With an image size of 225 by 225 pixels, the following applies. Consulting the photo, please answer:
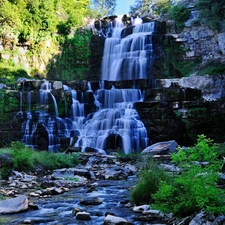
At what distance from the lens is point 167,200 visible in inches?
206

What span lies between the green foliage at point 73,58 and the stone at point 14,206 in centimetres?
2486

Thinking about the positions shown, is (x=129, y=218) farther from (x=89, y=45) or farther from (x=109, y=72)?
(x=89, y=45)

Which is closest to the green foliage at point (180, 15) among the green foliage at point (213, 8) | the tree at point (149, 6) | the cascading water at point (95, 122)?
the green foliage at point (213, 8)

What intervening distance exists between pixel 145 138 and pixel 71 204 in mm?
13717

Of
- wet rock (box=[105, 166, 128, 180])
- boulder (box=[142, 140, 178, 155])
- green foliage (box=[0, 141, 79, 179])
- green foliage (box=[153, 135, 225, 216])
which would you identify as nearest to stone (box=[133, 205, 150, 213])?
green foliage (box=[153, 135, 225, 216])

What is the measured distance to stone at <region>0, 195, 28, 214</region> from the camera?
6287 mm

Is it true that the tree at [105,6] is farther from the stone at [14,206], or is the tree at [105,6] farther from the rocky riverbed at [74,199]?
the stone at [14,206]

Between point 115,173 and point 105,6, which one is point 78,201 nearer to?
point 115,173

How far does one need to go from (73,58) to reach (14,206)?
87.7 feet

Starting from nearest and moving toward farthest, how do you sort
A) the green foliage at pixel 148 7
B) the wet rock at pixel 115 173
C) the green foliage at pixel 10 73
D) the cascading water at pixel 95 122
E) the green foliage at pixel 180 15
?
the wet rock at pixel 115 173
the cascading water at pixel 95 122
the green foliage at pixel 10 73
the green foliage at pixel 180 15
the green foliage at pixel 148 7

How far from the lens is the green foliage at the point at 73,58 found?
31.3 meters

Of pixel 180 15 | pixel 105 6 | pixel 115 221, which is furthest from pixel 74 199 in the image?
pixel 105 6

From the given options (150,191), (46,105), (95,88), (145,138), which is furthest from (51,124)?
(150,191)

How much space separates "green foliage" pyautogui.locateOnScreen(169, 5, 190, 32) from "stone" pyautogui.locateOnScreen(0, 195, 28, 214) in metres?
26.0
